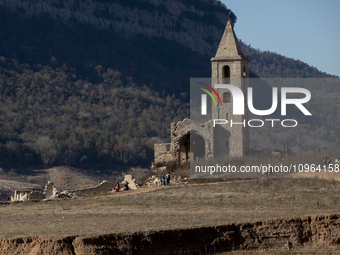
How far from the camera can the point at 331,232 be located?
1585 centimetres

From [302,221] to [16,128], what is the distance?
190 ft

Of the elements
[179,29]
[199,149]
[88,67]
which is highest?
[179,29]

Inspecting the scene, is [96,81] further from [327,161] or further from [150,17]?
[327,161]

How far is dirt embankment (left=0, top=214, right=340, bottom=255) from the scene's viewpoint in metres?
13.6

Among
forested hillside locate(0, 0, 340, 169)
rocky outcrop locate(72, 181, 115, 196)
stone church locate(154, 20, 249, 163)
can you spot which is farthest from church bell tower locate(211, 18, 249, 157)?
forested hillside locate(0, 0, 340, 169)

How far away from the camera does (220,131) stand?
129 ft

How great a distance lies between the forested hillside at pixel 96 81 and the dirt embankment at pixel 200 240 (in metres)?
45.0

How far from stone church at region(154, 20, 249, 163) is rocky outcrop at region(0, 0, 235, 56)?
6220 cm

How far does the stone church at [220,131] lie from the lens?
38594mm

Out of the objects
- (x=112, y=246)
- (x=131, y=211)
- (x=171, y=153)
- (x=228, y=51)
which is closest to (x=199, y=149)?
(x=171, y=153)

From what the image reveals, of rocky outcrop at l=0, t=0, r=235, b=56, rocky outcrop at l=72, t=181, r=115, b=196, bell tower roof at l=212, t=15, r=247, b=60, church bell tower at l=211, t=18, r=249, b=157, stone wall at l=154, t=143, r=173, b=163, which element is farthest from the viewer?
rocky outcrop at l=0, t=0, r=235, b=56

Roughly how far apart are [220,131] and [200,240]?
24.8 metres

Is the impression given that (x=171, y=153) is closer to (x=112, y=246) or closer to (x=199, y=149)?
(x=199, y=149)

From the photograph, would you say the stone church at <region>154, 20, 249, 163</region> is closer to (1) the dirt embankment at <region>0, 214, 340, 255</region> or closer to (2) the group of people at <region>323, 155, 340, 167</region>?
(2) the group of people at <region>323, 155, 340, 167</region>
